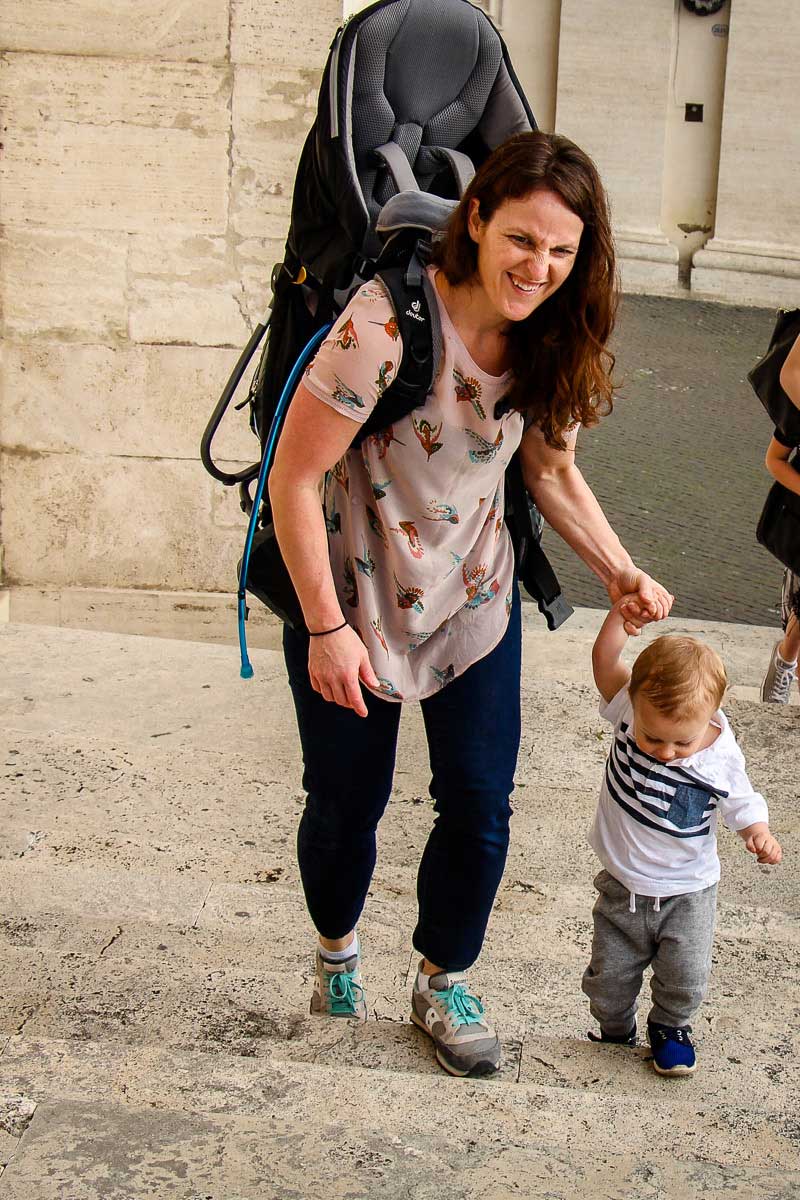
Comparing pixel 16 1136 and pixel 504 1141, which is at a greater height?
pixel 16 1136

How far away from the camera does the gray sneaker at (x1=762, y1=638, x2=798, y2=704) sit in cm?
478

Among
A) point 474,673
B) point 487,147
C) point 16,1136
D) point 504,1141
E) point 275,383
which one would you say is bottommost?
point 504,1141

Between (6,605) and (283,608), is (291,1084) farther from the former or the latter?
(6,605)

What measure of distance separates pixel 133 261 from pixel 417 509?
2.85 metres

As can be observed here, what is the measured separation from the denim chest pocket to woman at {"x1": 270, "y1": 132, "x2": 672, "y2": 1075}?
29cm

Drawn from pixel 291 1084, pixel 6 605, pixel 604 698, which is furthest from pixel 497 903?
pixel 6 605

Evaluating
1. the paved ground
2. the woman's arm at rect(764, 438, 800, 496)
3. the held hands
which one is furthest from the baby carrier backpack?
the paved ground

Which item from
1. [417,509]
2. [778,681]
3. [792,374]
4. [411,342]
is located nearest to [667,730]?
[417,509]

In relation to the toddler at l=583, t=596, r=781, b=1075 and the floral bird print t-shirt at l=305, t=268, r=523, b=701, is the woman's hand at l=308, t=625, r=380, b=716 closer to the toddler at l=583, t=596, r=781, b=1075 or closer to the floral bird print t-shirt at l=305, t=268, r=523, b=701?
the floral bird print t-shirt at l=305, t=268, r=523, b=701

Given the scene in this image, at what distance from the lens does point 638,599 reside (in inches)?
87.7

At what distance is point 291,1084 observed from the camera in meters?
1.89

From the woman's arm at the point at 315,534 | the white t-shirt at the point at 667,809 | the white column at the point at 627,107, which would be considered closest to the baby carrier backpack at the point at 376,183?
the woman's arm at the point at 315,534

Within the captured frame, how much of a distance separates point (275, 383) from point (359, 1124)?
1092 mm

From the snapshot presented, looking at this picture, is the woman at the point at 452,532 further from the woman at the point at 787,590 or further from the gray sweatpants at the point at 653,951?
the woman at the point at 787,590
